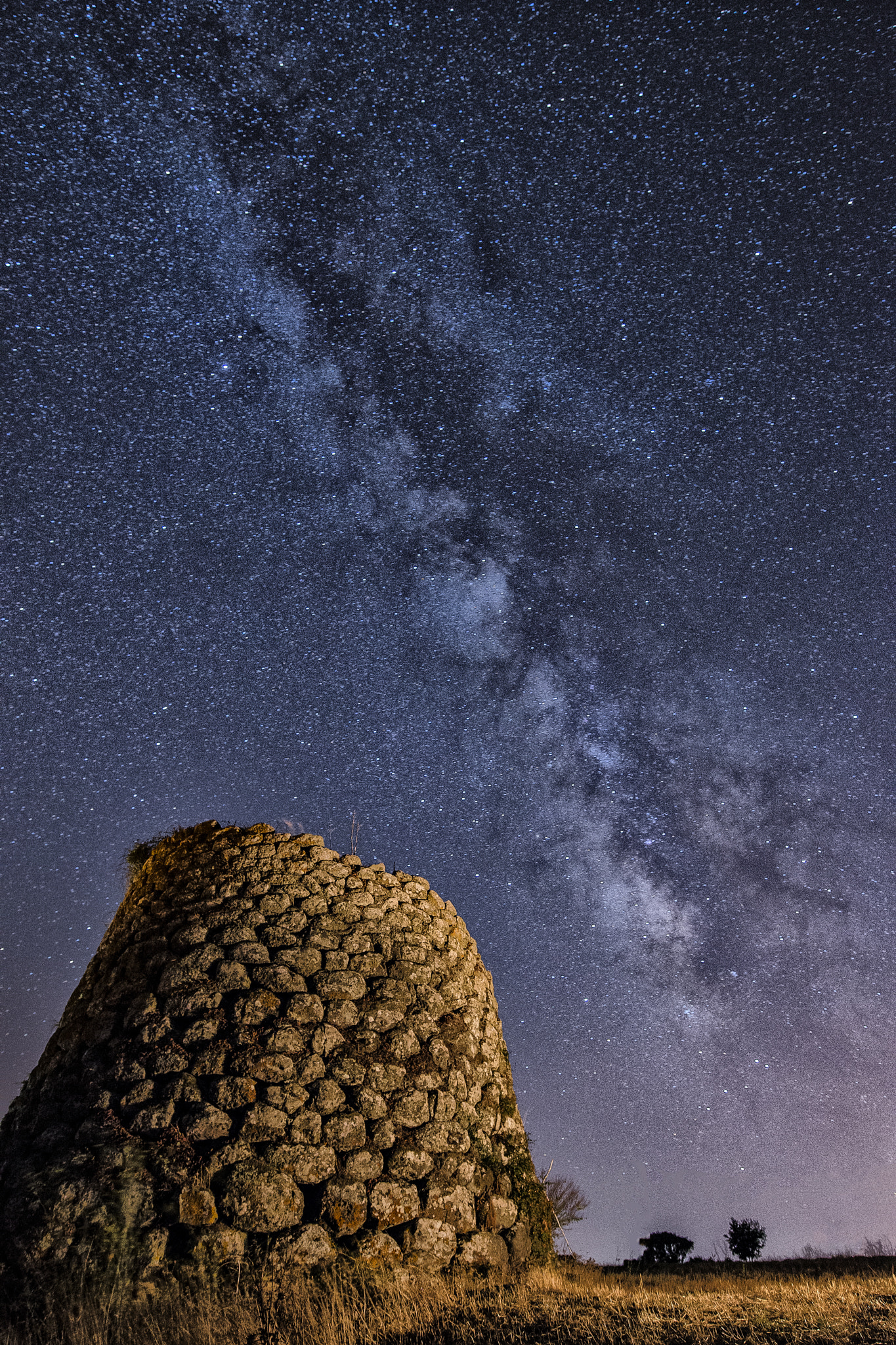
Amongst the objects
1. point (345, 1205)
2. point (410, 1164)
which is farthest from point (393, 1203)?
point (345, 1205)

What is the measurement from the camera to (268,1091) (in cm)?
582

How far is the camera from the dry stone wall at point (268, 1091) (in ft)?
17.6

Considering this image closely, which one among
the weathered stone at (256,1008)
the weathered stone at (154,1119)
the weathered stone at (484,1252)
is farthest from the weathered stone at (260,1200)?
the weathered stone at (484,1252)

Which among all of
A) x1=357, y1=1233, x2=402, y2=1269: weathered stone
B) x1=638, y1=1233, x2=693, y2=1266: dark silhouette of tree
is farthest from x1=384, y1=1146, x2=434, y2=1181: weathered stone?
x1=638, y1=1233, x2=693, y2=1266: dark silhouette of tree

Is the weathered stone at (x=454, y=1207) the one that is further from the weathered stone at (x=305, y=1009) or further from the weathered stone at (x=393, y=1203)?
the weathered stone at (x=305, y=1009)

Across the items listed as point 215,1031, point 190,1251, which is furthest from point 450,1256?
point 215,1031

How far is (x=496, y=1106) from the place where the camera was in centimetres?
699

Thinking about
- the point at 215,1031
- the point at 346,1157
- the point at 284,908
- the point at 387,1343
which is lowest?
the point at 387,1343

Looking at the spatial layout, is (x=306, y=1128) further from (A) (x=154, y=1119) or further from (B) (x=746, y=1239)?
(B) (x=746, y=1239)

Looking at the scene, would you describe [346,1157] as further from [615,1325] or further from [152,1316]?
[615,1325]

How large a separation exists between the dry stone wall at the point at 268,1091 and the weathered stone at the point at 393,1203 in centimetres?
1

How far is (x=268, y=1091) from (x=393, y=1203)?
1199 mm

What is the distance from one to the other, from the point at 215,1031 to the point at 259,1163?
3.21ft

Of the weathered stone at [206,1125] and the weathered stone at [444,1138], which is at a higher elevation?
the weathered stone at [444,1138]
